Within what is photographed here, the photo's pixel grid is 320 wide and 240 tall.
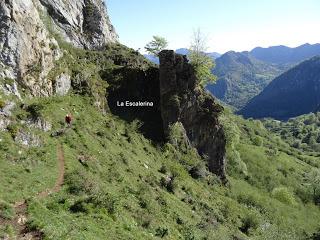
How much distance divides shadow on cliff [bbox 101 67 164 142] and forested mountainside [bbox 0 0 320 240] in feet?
0.71

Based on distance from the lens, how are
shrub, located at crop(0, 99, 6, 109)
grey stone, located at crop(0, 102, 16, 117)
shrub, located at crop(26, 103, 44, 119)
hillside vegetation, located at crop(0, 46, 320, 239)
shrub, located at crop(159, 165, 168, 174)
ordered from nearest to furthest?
hillside vegetation, located at crop(0, 46, 320, 239), grey stone, located at crop(0, 102, 16, 117), shrub, located at crop(0, 99, 6, 109), shrub, located at crop(26, 103, 44, 119), shrub, located at crop(159, 165, 168, 174)

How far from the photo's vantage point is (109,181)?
49562 mm

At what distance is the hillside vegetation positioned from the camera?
35188 mm

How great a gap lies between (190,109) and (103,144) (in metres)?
29.7

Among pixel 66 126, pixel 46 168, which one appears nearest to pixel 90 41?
pixel 66 126

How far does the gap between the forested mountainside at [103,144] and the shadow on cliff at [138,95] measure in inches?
8.5

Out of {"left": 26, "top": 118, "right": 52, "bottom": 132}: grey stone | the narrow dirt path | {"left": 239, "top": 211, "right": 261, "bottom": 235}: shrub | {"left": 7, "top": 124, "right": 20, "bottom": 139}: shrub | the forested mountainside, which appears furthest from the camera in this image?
{"left": 239, "top": 211, "right": 261, "bottom": 235}: shrub

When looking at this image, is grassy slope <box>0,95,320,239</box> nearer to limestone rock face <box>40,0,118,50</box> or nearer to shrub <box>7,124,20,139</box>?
shrub <box>7,124,20,139</box>

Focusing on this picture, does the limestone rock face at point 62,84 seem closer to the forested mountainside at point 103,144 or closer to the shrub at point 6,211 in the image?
the forested mountainside at point 103,144

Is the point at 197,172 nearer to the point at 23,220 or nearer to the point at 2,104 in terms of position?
the point at 2,104

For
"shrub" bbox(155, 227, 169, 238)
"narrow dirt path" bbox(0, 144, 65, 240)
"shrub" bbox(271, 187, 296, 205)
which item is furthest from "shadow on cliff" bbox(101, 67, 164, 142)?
"shrub" bbox(271, 187, 296, 205)

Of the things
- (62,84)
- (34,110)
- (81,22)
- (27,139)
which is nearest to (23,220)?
(27,139)

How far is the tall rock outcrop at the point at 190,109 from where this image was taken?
79.6 m

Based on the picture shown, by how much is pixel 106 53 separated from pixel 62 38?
1379cm
